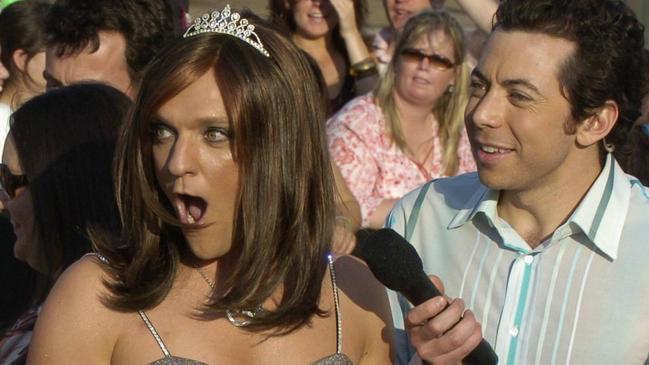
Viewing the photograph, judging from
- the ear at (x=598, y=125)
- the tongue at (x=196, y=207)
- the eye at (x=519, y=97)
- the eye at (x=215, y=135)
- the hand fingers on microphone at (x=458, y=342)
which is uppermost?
the eye at (x=215, y=135)

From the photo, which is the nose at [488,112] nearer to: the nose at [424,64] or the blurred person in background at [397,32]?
the nose at [424,64]

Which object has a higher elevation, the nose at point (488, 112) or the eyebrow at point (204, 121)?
the eyebrow at point (204, 121)

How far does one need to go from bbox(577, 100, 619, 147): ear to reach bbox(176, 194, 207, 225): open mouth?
124 cm

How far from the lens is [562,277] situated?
11.5 feet

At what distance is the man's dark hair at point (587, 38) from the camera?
361cm

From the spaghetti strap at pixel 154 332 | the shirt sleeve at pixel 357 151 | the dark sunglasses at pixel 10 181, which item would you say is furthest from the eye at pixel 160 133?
the shirt sleeve at pixel 357 151

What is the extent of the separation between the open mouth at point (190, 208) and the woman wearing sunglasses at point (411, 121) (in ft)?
11.3

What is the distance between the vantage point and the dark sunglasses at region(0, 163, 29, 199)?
3.72 m

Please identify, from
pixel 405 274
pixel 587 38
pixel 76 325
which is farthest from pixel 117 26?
pixel 405 274

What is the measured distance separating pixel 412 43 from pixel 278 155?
12.2ft

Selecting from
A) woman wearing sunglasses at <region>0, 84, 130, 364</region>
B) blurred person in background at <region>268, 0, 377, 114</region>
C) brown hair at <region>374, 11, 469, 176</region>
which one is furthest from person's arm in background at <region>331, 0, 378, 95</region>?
woman wearing sunglasses at <region>0, 84, 130, 364</region>

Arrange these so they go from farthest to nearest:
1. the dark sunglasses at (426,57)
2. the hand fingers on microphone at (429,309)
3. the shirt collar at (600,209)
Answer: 1. the dark sunglasses at (426,57)
2. the shirt collar at (600,209)
3. the hand fingers on microphone at (429,309)

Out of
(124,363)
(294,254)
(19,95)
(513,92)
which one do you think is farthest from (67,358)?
(19,95)

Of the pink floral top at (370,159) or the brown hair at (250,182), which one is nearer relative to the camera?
the brown hair at (250,182)
